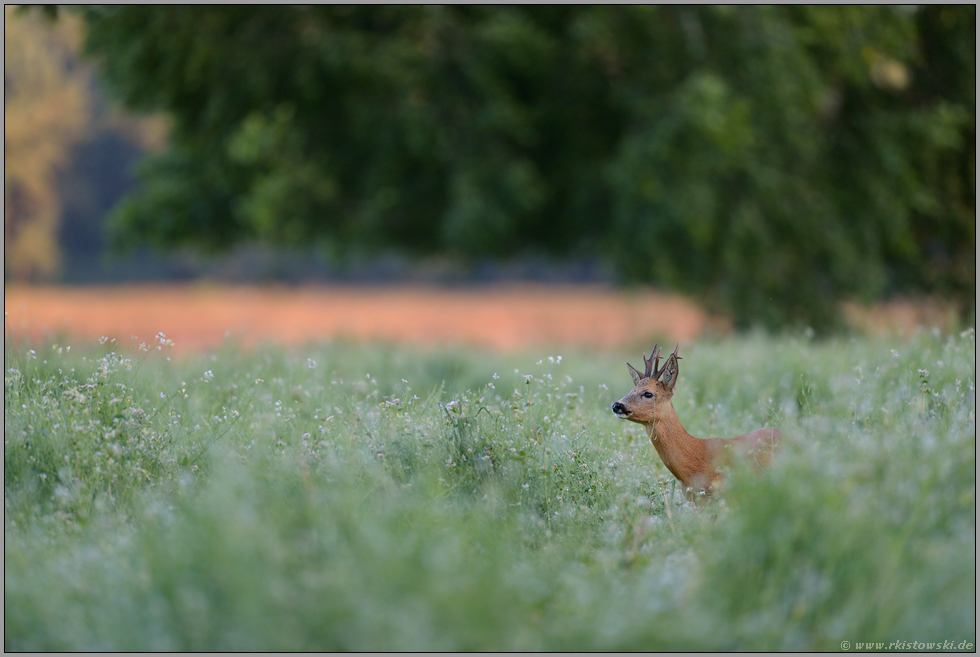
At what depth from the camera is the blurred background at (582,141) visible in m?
11.7

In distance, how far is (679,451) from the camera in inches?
181

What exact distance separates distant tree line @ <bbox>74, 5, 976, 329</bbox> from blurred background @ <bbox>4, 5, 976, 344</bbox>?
4 cm

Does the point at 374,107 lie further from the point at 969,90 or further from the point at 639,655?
the point at 639,655

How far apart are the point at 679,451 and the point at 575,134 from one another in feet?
30.3

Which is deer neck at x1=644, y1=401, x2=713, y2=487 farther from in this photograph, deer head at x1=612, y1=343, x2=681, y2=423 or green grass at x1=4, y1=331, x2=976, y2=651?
green grass at x1=4, y1=331, x2=976, y2=651

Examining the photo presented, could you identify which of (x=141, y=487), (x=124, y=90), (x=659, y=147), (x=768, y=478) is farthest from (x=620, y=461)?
(x=124, y=90)

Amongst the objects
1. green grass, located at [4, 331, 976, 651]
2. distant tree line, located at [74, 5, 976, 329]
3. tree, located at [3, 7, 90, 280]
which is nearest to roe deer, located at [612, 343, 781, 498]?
green grass, located at [4, 331, 976, 651]

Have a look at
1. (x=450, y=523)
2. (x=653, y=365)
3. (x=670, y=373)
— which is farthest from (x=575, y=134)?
(x=450, y=523)

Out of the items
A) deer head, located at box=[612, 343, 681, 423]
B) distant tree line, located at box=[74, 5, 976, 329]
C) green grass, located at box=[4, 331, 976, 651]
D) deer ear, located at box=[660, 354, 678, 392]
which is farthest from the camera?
distant tree line, located at box=[74, 5, 976, 329]

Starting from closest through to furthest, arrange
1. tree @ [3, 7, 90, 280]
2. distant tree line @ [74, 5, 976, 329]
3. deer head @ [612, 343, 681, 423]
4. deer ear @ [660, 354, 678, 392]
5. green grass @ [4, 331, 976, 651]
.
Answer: green grass @ [4, 331, 976, 651] → deer head @ [612, 343, 681, 423] → deer ear @ [660, 354, 678, 392] → distant tree line @ [74, 5, 976, 329] → tree @ [3, 7, 90, 280]

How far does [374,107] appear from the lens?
1198 cm

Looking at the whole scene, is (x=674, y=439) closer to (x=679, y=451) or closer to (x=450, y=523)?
(x=679, y=451)

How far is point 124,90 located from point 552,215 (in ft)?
20.6

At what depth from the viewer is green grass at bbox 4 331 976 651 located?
2775 mm
